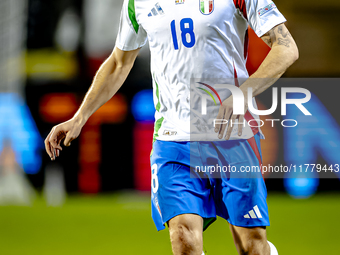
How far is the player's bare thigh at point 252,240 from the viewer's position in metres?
2.26

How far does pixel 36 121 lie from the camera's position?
734 centimetres

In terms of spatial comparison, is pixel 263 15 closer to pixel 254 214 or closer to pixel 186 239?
pixel 254 214

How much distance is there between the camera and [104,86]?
2.69 meters

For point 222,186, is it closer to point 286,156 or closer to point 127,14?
point 127,14

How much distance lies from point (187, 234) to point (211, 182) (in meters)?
0.30

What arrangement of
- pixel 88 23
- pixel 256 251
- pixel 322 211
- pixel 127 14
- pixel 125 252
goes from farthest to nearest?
pixel 88 23
pixel 322 211
pixel 125 252
pixel 127 14
pixel 256 251

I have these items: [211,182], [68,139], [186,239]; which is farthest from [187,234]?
[68,139]

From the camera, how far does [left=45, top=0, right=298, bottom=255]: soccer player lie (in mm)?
2215

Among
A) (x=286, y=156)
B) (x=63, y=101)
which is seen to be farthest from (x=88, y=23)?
(x=286, y=156)

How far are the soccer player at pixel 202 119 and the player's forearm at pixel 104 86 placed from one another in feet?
1.22

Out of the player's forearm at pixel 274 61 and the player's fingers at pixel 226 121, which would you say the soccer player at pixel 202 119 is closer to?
the player's forearm at pixel 274 61

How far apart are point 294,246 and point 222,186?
2.77 meters

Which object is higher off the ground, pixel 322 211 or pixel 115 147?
pixel 115 147

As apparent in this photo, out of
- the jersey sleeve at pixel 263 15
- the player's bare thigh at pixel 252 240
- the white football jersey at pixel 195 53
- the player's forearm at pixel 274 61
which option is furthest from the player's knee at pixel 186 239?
the jersey sleeve at pixel 263 15
